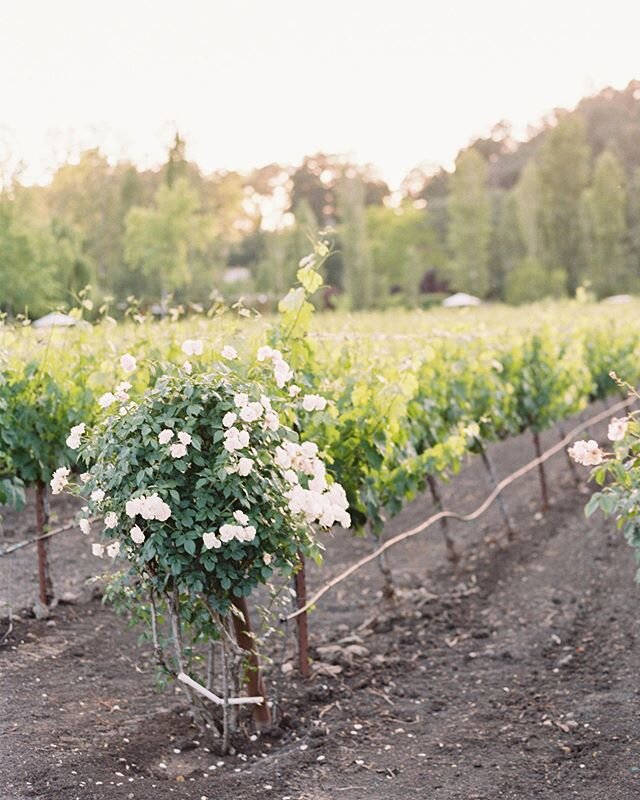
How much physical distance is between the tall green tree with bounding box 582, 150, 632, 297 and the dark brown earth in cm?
3513

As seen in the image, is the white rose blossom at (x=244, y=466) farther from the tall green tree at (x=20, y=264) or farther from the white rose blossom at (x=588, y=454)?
the tall green tree at (x=20, y=264)

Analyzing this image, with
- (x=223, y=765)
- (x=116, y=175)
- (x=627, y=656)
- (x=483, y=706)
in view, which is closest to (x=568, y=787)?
(x=483, y=706)

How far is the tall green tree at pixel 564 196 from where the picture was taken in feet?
Result: 140

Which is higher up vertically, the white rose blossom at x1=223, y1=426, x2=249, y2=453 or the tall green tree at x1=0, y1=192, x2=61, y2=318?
the tall green tree at x1=0, y1=192, x2=61, y2=318

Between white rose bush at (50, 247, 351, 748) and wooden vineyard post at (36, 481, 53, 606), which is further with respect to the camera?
wooden vineyard post at (36, 481, 53, 606)

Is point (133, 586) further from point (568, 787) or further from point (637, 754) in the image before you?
point (637, 754)

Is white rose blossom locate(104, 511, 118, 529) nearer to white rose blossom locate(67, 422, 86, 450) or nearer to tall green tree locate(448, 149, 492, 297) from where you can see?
white rose blossom locate(67, 422, 86, 450)

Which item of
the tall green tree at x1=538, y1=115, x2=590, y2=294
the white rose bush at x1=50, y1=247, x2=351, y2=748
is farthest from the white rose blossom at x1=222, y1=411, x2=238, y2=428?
the tall green tree at x1=538, y1=115, x2=590, y2=294

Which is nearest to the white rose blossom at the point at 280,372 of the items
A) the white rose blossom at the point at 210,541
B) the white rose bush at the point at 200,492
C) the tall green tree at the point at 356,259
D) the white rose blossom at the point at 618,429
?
the white rose bush at the point at 200,492

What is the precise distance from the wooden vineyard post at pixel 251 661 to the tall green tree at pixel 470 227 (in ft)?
131

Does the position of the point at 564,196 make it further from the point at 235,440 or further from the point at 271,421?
the point at 235,440

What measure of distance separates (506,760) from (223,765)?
3.85 feet

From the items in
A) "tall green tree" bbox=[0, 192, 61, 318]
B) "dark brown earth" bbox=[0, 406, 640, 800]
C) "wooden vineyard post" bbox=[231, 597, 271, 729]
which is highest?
"tall green tree" bbox=[0, 192, 61, 318]

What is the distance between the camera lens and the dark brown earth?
164 inches
